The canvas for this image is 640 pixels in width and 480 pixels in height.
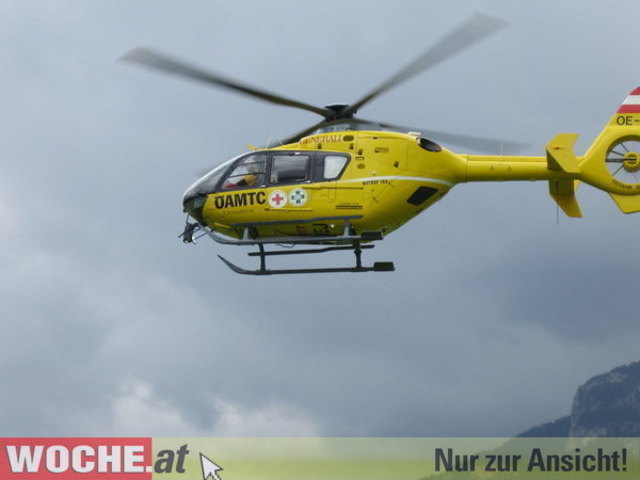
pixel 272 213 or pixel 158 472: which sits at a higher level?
pixel 272 213

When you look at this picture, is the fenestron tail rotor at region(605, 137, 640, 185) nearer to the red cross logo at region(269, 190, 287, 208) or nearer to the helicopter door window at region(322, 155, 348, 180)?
the helicopter door window at region(322, 155, 348, 180)

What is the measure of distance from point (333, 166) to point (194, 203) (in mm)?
3611

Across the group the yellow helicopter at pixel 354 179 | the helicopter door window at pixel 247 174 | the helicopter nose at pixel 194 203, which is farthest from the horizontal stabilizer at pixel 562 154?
the helicopter nose at pixel 194 203

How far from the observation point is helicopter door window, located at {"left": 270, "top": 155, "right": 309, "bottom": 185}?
28875 mm

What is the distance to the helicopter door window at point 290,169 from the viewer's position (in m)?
28.9

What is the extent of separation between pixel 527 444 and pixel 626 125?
936 cm

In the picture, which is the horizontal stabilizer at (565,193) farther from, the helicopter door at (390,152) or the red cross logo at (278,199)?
the red cross logo at (278,199)

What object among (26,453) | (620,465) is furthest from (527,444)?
(26,453)

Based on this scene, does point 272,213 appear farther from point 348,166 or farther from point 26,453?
point 26,453

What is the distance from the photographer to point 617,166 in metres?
29.7

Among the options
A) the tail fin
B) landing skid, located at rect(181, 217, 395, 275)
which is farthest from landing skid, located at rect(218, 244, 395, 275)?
the tail fin

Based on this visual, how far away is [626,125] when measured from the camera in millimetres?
30297

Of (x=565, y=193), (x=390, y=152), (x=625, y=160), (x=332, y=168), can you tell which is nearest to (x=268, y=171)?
(x=332, y=168)

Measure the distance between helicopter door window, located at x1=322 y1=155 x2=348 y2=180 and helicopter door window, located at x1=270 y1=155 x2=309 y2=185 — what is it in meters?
0.44
